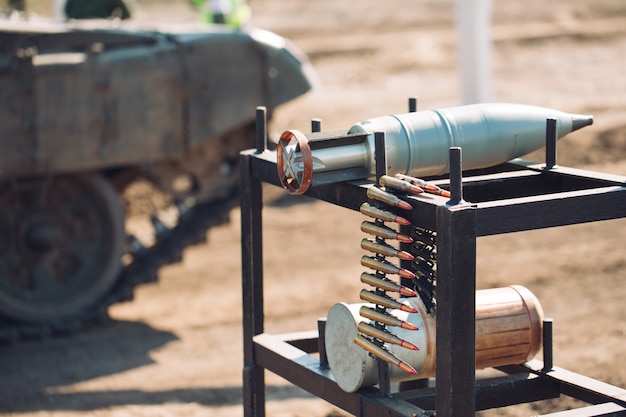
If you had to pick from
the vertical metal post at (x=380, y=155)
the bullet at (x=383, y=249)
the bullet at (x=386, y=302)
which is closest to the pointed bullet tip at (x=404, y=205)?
the vertical metal post at (x=380, y=155)

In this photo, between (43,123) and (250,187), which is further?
(43,123)

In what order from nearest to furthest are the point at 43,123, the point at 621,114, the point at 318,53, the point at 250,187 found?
the point at 250,187
the point at 43,123
the point at 621,114
the point at 318,53

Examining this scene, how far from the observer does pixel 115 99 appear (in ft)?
31.5

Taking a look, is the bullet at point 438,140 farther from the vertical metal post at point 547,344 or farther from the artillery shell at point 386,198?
the vertical metal post at point 547,344

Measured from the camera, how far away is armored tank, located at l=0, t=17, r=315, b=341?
30.6 feet

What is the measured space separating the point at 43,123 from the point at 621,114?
10317 mm

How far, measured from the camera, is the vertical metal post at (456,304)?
393cm

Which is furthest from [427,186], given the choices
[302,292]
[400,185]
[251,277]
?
[302,292]

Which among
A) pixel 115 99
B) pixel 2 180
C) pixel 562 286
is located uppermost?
pixel 115 99

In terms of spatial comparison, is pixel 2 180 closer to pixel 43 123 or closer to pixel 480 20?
pixel 43 123

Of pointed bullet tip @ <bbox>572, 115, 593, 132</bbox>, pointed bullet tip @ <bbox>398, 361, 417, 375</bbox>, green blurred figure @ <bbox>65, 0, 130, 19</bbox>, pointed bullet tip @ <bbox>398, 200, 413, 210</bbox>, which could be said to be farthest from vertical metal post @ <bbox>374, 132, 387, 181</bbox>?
green blurred figure @ <bbox>65, 0, 130, 19</bbox>

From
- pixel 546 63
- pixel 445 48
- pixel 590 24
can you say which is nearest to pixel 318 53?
pixel 445 48

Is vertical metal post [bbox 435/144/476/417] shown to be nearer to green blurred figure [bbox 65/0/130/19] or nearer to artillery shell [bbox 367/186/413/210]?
artillery shell [bbox 367/186/413/210]

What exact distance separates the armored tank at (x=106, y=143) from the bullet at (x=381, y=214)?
547 cm
